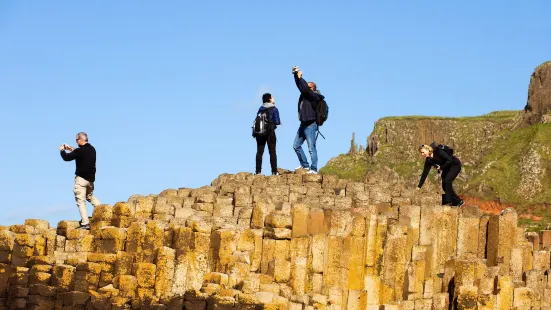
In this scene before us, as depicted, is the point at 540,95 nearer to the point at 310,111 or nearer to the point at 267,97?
the point at 267,97

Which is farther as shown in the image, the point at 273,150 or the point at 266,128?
the point at 273,150

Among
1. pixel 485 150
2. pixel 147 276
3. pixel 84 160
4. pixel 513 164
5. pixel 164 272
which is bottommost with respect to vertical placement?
pixel 147 276

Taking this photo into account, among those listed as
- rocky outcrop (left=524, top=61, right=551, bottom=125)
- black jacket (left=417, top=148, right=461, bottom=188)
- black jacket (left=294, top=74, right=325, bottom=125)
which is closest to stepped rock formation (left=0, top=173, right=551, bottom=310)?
black jacket (left=417, top=148, right=461, bottom=188)

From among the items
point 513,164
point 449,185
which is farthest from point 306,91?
point 513,164

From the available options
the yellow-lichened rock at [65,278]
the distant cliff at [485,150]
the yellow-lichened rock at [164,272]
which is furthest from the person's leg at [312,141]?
the distant cliff at [485,150]

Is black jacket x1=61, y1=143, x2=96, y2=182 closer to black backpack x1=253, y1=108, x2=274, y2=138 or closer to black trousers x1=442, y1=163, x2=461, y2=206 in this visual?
black backpack x1=253, y1=108, x2=274, y2=138

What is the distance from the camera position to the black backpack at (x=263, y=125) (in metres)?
39.2

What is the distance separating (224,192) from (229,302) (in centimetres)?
781

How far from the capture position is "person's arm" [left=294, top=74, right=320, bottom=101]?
38.4 meters

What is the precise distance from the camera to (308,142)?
38.6m

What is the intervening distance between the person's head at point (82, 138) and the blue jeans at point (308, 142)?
7327 mm

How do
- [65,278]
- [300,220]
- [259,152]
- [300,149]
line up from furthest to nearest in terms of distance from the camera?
[259,152], [300,149], [65,278], [300,220]

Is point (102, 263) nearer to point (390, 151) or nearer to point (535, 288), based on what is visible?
point (535, 288)

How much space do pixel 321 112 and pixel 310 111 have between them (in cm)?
35
